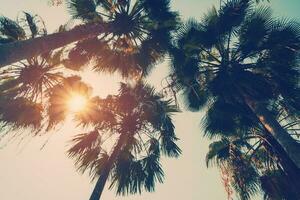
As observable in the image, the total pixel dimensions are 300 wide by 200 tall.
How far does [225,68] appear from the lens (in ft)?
30.6

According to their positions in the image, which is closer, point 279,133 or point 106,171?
point 279,133

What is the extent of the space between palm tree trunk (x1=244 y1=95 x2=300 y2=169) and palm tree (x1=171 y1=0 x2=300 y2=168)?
3 centimetres

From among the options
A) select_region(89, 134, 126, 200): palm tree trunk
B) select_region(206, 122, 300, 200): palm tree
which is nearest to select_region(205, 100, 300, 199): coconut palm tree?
select_region(206, 122, 300, 200): palm tree

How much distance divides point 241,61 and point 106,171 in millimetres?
5213

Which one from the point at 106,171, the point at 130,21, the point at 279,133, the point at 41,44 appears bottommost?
the point at 41,44

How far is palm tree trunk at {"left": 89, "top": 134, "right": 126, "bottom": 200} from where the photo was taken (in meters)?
8.23

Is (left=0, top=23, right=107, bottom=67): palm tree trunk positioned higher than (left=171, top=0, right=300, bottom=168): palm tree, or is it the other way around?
(left=171, top=0, right=300, bottom=168): palm tree

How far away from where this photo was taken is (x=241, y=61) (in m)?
9.44

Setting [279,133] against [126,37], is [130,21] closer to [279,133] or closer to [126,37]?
[126,37]

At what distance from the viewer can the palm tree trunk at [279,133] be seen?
688 centimetres

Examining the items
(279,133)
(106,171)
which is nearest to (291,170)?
(279,133)

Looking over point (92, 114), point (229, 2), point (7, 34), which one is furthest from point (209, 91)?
point (7, 34)

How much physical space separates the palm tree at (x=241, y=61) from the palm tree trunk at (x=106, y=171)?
8.24ft

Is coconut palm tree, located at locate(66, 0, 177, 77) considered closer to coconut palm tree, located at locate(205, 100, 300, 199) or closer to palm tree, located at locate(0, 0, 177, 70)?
palm tree, located at locate(0, 0, 177, 70)
